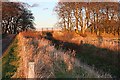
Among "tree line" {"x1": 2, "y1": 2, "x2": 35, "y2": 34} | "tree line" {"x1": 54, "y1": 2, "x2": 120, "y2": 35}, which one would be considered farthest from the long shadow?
"tree line" {"x1": 2, "y1": 2, "x2": 35, "y2": 34}

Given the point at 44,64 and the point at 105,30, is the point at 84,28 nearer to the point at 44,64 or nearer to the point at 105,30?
the point at 105,30

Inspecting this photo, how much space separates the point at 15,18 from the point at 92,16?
22279mm

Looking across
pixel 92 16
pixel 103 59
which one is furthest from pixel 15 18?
pixel 103 59

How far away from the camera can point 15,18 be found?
2461 inches

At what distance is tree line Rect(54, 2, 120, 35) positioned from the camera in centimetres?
4206

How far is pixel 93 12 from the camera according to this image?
4347cm

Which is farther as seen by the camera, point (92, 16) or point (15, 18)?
point (15, 18)

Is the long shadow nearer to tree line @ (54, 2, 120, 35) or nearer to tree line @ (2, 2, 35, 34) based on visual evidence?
tree line @ (54, 2, 120, 35)

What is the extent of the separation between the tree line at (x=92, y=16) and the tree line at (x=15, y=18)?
11221 mm

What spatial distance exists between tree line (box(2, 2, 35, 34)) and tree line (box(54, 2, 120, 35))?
36.8 ft

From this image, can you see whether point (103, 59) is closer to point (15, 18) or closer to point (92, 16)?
point (92, 16)

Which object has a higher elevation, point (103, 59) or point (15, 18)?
point (15, 18)

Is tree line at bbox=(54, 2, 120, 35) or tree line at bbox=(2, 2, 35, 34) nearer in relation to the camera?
tree line at bbox=(54, 2, 120, 35)

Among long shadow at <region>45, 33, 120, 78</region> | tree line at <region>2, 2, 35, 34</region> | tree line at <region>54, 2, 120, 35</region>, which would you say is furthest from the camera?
tree line at <region>2, 2, 35, 34</region>
